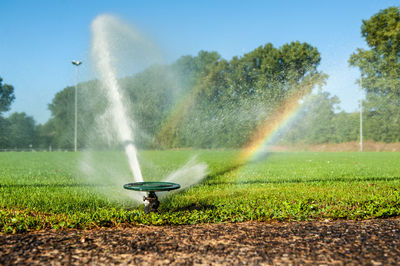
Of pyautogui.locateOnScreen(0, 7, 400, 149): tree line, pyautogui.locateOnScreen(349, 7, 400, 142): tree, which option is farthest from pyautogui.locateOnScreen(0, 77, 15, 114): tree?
pyautogui.locateOnScreen(349, 7, 400, 142): tree

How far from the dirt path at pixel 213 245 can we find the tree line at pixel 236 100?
4116 mm

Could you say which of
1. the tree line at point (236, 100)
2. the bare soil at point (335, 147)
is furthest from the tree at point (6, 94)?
the bare soil at point (335, 147)

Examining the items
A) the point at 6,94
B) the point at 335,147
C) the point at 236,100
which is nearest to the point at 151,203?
the point at 236,100

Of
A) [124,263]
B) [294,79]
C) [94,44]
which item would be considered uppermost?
[294,79]

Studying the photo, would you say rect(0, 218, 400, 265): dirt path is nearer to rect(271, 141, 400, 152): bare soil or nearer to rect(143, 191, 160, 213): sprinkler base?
rect(143, 191, 160, 213): sprinkler base

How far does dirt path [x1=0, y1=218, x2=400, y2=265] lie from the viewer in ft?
8.04

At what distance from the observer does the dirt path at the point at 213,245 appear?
245 cm

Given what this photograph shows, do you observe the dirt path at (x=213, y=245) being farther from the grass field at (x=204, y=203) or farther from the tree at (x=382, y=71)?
the tree at (x=382, y=71)

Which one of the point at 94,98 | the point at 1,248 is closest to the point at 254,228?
the point at 1,248

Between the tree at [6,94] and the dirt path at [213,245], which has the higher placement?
the tree at [6,94]

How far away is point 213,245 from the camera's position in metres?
2.76

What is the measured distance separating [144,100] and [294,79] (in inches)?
365

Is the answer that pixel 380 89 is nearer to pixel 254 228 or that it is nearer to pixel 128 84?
pixel 128 84

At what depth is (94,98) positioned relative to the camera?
294 inches
